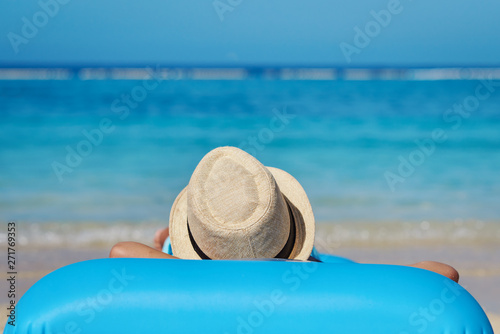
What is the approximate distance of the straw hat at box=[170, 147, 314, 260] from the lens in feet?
4.97

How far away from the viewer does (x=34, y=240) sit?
4379 mm

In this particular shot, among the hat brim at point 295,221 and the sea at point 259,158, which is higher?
the hat brim at point 295,221

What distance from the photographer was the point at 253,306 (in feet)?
3.86

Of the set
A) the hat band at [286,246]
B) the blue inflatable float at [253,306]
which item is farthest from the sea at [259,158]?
the blue inflatable float at [253,306]

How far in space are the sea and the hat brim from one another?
2750 mm

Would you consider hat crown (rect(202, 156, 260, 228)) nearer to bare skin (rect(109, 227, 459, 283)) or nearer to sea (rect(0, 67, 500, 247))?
bare skin (rect(109, 227, 459, 283))

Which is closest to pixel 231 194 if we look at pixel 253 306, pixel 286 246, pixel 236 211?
pixel 236 211

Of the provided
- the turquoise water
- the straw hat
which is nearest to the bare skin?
the straw hat

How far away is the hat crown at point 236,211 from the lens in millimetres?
1513

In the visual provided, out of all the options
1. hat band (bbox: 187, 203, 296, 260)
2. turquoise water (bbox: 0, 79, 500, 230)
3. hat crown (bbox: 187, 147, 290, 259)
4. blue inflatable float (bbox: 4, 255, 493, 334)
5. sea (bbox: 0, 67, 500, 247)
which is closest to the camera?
blue inflatable float (bbox: 4, 255, 493, 334)

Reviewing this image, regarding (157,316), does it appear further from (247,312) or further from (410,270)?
(410,270)

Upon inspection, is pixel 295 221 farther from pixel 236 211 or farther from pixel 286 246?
pixel 236 211

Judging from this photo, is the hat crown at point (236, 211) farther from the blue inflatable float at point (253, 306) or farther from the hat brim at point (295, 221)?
the blue inflatable float at point (253, 306)

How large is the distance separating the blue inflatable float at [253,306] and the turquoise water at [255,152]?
12.2ft
